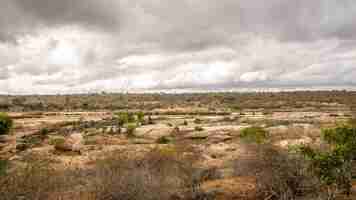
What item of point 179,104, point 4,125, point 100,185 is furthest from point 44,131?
point 179,104

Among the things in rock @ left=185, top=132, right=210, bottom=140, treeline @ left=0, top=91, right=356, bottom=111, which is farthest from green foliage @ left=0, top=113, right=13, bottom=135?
treeline @ left=0, top=91, right=356, bottom=111

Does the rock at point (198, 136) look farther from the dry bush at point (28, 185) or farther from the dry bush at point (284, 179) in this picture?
the dry bush at point (28, 185)

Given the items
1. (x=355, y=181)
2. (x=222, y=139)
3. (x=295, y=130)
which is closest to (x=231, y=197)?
(x=355, y=181)

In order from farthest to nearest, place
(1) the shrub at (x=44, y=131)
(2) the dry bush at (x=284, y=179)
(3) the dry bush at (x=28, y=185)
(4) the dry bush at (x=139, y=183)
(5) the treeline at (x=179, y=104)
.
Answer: (5) the treeline at (x=179, y=104)
(1) the shrub at (x=44, y=131)
(2) the dry bush at (x=284, y=179)
(4) the dry bush at (x=139, y=183)
(3) the dry bush at (x=28, y=185)

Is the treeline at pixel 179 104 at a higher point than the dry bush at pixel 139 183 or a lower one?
lower

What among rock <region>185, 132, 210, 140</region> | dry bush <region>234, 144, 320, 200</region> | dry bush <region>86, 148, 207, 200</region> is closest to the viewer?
dry bush <region>86, 148, 207, 200</region>

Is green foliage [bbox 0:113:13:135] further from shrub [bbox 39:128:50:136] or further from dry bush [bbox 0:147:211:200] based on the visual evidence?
dry bush [bbox 0:147:211:200]

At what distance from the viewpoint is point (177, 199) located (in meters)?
11.6

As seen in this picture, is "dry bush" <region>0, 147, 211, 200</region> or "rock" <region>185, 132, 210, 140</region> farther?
"rock" <region>185, 132, 210, 140</region>

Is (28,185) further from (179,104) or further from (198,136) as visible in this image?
(179,104)

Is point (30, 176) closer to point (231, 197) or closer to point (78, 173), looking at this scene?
point (78, 173)

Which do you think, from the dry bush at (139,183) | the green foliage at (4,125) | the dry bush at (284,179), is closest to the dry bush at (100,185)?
the dry bush at (139,183)

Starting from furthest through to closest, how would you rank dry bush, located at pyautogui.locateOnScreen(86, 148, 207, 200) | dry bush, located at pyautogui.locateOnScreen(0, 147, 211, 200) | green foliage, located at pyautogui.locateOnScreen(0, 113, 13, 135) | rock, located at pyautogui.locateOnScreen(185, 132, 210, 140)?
green foliage, located at pyautogui.locateOnScreen(0, 113, 13, 135) < rock, located at pyautogui.locateOnScreen(185, 132, 210, 140) < dry bush, located at pyautogui.locateOnScreen(86, 148, 207, 200) < dry bush, located at pyautogui.locateOnScreen(0, 147, 211, 200)

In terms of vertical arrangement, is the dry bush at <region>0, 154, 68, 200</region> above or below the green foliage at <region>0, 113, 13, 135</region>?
above
